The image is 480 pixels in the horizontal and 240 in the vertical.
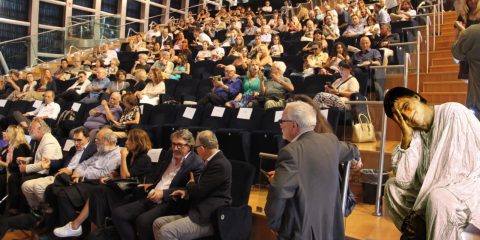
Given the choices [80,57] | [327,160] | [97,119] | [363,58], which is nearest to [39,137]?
[97,119]

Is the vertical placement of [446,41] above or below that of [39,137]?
above

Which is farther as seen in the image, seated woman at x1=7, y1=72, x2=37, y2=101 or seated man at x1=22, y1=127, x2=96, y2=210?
seated woman at x1=7, y1=72, x2=37, y2=101

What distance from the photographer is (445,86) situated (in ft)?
14.4

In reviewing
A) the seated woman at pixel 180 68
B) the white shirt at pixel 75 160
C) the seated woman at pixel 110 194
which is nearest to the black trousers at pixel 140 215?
the seated woman at pixel 110 194

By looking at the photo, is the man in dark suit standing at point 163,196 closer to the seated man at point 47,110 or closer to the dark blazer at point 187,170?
the dark blazer at point 187,170

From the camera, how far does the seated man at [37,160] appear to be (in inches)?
166

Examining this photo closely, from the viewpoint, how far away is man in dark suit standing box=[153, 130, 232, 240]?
281 centimetres

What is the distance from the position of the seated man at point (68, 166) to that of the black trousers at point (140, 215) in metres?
0.99

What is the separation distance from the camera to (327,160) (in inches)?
81.2

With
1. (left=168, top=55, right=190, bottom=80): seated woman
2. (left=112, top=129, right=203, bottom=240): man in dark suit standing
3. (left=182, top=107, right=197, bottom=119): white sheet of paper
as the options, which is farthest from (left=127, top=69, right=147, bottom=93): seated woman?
(left=112, top=129, right=203, bottom=240): man in dark suit standing

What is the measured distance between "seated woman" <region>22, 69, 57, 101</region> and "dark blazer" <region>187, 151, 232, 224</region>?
16.8 ft

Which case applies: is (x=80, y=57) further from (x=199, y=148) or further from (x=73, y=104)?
(x=199, y=148)

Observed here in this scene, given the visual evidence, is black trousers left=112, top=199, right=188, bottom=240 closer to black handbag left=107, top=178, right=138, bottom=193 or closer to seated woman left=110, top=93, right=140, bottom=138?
black handbag left=107, top=178, right=138, bottom=193

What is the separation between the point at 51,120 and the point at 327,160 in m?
4.84
